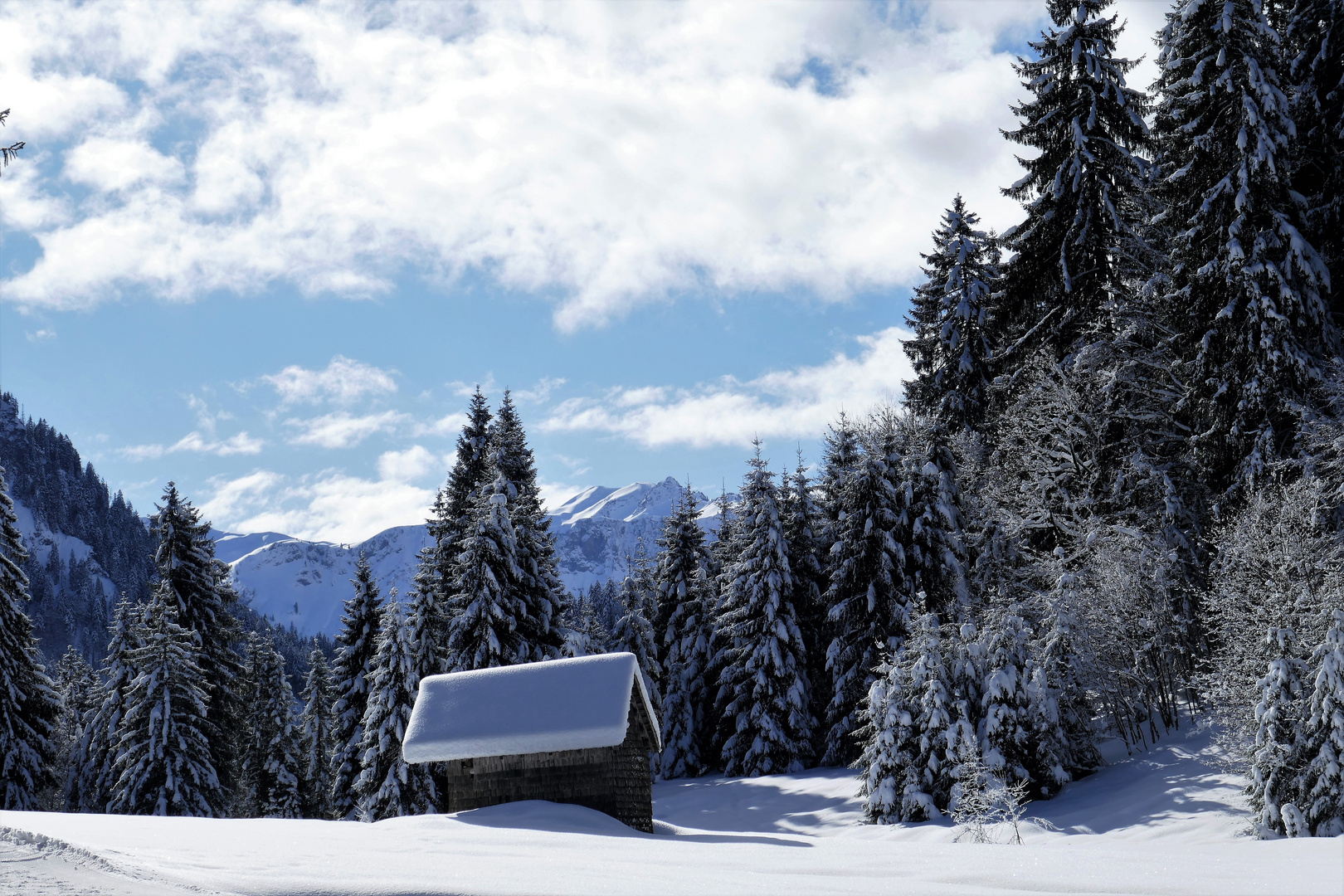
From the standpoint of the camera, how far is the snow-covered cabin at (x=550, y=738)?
2250 centimetres

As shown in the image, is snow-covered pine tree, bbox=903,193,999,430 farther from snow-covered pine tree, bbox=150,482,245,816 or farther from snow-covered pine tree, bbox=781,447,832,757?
snow-covered pine tree, bbox=150,482,245,816

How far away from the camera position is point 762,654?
129 ft

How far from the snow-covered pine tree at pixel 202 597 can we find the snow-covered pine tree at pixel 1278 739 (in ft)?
111

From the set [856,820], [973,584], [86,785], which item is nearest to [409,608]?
[86,785]

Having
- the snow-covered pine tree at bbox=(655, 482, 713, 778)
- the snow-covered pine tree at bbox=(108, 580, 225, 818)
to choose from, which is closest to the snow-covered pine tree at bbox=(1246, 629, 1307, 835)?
the snow-covered pine tree at bbox=(655, 482, 713, 778)

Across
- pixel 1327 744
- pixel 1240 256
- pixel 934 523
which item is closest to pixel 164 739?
pixel 934 523

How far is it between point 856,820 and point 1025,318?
57.3 ft

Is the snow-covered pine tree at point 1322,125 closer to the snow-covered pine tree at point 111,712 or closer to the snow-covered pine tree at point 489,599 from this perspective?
the snow-covered pine tree at point 489,599

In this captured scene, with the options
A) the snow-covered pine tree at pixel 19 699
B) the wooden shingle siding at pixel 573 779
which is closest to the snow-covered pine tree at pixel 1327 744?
the wooden shingle siding at pixel 573 779

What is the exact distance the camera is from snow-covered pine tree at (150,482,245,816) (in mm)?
37312

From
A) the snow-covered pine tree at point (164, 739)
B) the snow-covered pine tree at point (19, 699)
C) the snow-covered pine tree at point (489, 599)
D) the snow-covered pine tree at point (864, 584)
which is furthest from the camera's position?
the snow-covered pine tree at point (864, 584)

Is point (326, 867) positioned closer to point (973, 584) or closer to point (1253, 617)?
point (1253, 617)

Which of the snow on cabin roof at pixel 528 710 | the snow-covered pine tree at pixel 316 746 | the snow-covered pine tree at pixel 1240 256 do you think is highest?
the snow-covered pine tree at pixel 1240 256

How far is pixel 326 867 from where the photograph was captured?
8.92 metres
